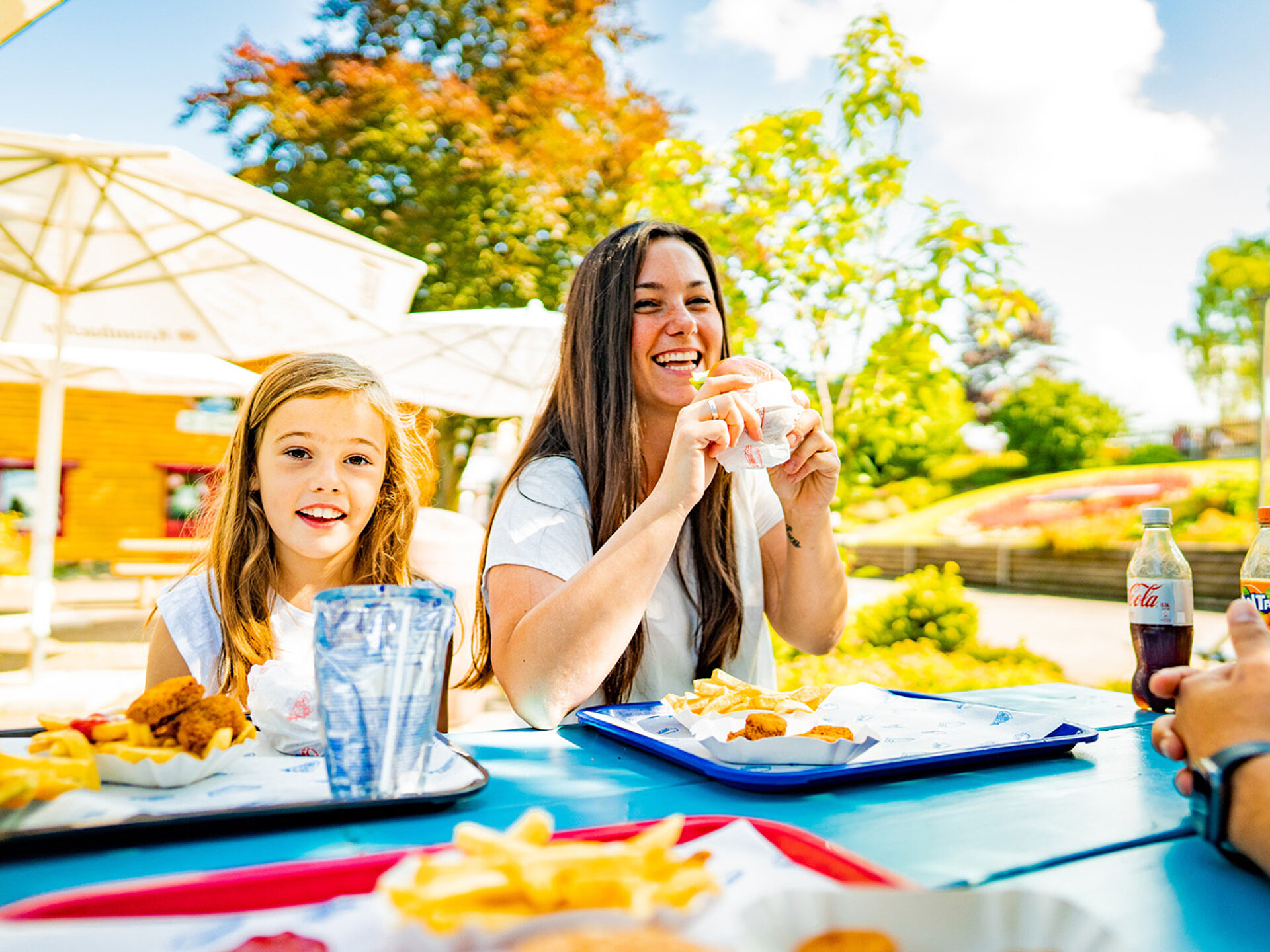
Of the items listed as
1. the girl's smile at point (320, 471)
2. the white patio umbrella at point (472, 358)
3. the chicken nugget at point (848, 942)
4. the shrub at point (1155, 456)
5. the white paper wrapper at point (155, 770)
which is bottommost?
the white paper wrapper at point (155, 770)

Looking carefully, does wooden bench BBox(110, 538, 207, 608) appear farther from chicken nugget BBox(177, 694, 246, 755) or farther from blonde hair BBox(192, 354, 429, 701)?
chicken nugget BBox(177, 694, 246, 755)

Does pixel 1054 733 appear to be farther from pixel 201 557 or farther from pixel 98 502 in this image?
pixel 98 502

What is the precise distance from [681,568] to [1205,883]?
1.47 m

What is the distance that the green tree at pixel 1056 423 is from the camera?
2728 centimetres

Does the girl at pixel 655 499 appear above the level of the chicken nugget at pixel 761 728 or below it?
above

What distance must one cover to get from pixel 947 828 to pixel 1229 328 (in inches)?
1219

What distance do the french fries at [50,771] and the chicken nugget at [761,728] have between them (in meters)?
0.79

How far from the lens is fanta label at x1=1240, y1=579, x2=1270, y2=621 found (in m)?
1.64

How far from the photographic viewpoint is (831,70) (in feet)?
19.7

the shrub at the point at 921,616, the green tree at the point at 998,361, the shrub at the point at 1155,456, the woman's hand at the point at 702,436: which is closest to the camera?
the woman's hand at the point at 702,436

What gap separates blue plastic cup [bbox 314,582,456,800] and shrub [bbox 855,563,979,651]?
5550mm

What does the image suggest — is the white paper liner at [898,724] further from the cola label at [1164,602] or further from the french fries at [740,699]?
the cola label at [1164,602]

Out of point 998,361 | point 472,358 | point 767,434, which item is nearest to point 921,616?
point 472,358

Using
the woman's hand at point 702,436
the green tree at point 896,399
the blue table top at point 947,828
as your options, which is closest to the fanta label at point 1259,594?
the blue table top at point 947,828
